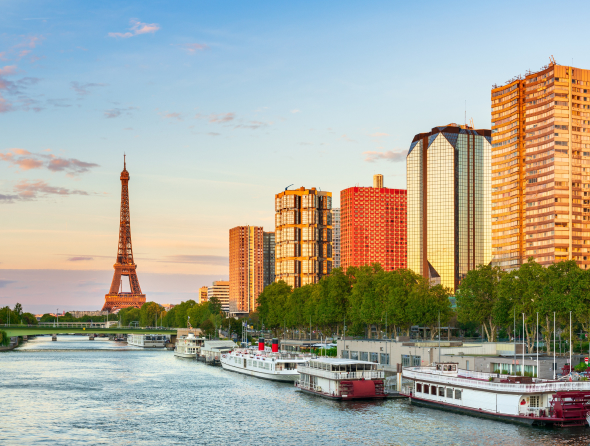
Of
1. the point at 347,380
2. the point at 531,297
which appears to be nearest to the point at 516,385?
the point at 347,380

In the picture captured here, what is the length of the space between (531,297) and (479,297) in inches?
602

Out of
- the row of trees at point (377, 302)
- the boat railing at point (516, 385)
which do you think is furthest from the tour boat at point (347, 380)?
the row of trees at point (377, 302)

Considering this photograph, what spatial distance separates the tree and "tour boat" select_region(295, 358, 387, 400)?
47.0 metres

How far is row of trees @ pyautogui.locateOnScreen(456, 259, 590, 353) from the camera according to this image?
11512cm

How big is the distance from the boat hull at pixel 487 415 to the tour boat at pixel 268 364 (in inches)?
1227

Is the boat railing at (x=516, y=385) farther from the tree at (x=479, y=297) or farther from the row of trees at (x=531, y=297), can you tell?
the tree at (x=479, y=297)

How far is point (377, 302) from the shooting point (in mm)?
151750

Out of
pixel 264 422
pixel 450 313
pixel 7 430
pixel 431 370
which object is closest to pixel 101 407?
pixel 7 430

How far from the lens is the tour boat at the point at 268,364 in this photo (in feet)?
400

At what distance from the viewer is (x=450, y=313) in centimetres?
15112

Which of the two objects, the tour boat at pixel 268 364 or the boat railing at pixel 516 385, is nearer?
the boat railing at pixel 516 385

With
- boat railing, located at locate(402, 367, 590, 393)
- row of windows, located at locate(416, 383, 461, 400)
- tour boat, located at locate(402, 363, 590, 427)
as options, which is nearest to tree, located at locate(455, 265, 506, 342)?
row of windows, located at locate(416, 383, 461, 400)

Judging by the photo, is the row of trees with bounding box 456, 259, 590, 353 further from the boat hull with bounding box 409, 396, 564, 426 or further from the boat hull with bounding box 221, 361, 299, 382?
the boat hull with bounding box 221, 361, 299, 382

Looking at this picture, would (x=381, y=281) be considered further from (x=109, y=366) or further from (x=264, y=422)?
(x=264, y=422)
